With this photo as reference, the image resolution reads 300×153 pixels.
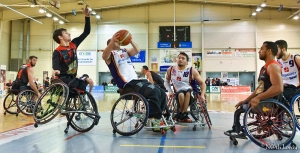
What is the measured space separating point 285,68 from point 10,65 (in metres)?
21.4

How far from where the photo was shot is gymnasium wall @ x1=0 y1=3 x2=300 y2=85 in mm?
19344

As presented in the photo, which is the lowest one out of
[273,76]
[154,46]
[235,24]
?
[273,76]

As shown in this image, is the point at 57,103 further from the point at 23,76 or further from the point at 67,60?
the point at 23,76

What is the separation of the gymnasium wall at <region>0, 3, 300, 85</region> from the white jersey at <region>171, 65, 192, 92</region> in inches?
642

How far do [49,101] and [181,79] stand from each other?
2001mm

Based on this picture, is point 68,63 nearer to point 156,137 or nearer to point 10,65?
point 156,137

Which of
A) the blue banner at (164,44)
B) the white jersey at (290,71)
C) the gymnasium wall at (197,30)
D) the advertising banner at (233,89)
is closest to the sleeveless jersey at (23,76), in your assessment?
the white jersey at (290,71)

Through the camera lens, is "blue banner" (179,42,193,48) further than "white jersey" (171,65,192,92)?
Yes

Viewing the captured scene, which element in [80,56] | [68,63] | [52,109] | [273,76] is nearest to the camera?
[273,76]

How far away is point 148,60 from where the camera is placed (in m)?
20.2

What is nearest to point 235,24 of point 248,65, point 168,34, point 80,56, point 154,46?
point 248,65

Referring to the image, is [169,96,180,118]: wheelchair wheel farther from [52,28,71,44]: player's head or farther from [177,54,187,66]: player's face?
[52,28,71,44]: player's head

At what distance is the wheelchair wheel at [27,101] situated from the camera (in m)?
4.98

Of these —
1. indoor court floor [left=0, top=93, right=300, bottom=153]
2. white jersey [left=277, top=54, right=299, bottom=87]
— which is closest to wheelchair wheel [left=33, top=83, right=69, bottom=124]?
indoor court floor [left=0, top=93, right=300, bottom=153]
